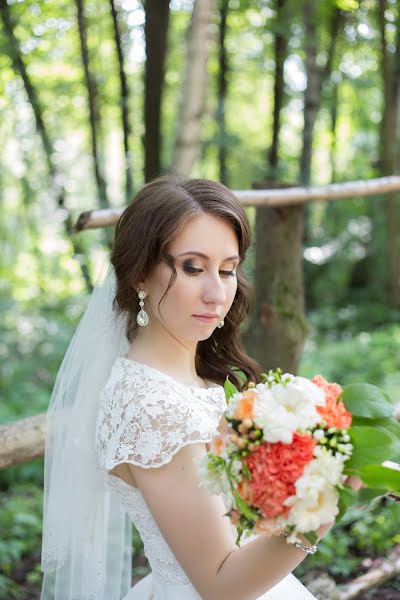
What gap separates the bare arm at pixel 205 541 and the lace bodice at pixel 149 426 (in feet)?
0.14

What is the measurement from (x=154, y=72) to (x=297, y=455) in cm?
538

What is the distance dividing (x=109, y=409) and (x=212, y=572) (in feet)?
1.64

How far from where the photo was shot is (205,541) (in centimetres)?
159

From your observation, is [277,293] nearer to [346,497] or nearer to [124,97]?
[346,497]

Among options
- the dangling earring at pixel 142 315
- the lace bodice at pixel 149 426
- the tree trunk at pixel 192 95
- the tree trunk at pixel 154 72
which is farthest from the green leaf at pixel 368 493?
the tree trunk at pixel 154 72

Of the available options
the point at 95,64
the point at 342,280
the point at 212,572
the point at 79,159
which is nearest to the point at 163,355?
the point at 212,572

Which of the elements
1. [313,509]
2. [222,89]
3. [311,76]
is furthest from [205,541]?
[222,89]

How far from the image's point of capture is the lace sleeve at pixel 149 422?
5.48 ft

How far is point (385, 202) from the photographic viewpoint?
33.8 ft

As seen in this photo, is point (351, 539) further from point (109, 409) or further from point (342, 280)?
point (342, 280)

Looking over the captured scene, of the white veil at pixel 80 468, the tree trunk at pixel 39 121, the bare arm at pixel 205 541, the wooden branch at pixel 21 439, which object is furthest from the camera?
the tree trunk at pixel 39 121

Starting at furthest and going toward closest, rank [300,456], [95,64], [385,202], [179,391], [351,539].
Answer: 1. [385,202]
2. [95,64]
3. [351,539]
4. [179,391]
5. [300,456]

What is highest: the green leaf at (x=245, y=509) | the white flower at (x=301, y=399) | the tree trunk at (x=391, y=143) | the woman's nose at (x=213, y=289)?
the white flower at (x=301, y=399)

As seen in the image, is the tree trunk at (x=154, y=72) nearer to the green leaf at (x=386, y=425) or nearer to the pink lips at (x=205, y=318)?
the pink lips at (x=205, y=318)
